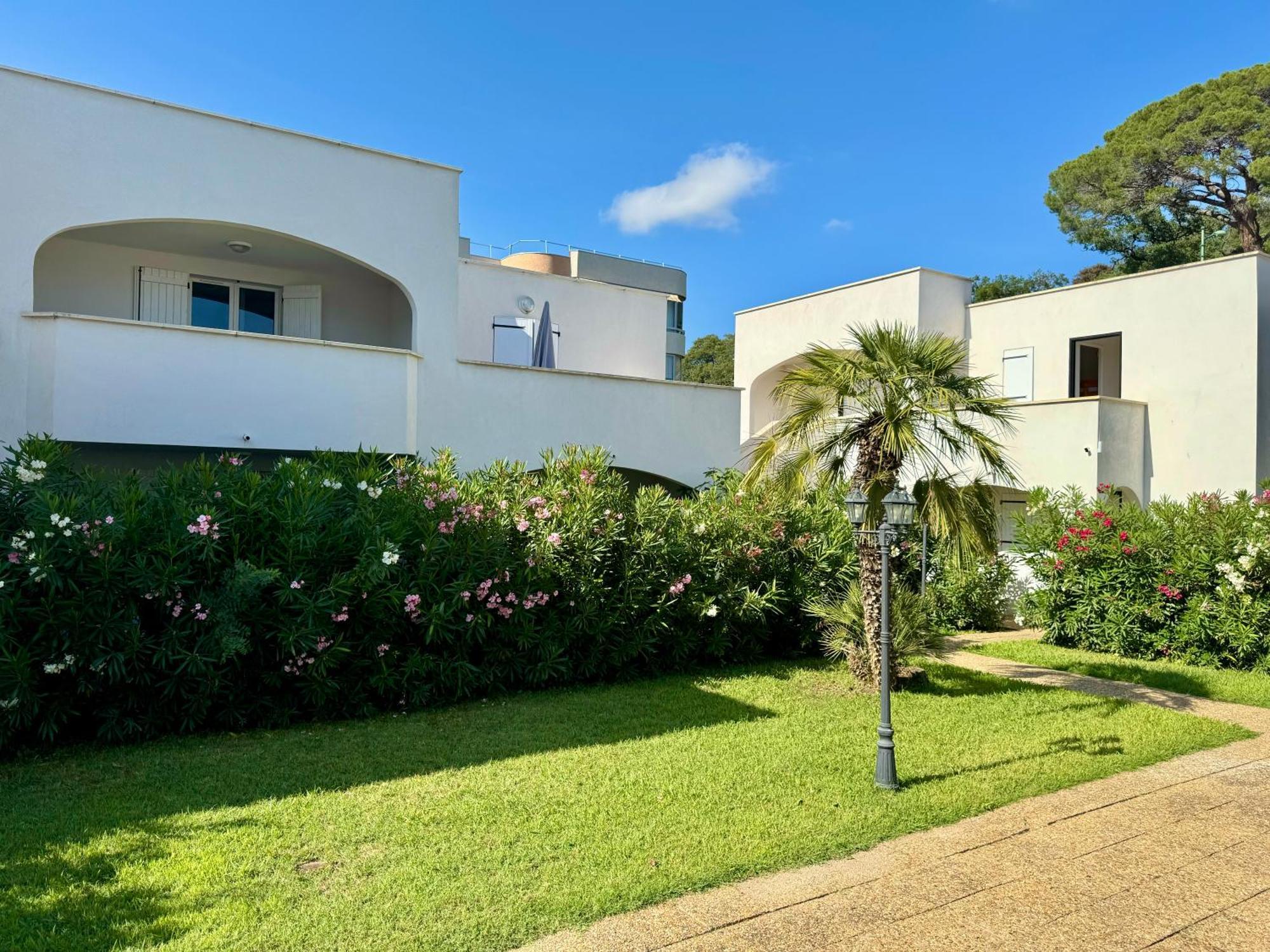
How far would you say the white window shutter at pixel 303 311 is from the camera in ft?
51.6

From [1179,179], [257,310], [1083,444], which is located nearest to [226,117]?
[257,310]

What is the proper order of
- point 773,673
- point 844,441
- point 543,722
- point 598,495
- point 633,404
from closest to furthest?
point 543,722 → point 844,441 → point 598,495 → point 773,673 → point 633,404

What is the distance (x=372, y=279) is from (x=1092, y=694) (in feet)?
43.8

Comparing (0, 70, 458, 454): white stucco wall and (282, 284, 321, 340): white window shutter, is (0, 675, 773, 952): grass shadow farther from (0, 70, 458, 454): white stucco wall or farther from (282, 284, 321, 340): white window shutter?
(282, 284, 321, 340): white window shutter

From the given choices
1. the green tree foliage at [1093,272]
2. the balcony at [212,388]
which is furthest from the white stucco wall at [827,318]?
the green tree foliage at [1093,272]

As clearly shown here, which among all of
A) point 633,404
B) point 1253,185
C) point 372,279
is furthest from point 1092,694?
point 1253,185

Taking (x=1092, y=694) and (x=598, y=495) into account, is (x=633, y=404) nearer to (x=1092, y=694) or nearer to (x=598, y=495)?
(x=598, y=495)

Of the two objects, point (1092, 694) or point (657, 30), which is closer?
point (1092, 694)

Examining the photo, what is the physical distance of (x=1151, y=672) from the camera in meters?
11.4

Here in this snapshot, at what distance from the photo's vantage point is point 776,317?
23828 mm

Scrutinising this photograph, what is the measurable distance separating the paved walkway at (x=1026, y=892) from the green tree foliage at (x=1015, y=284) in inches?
1483

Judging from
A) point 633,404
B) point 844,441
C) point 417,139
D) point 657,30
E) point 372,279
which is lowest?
point 844,441

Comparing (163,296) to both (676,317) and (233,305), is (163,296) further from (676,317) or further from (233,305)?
(676,317)

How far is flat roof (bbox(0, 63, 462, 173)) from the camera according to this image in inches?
447
